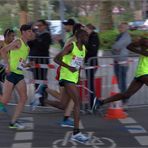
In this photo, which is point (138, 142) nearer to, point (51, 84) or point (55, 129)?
point (55, 129)

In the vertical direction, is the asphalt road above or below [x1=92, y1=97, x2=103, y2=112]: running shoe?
below

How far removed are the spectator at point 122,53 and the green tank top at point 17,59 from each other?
227 centimetres

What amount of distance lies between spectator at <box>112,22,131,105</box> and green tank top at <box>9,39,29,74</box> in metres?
2.27

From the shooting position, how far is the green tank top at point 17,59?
24.4ft

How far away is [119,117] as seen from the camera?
8398mm

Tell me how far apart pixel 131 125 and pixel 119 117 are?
576mm

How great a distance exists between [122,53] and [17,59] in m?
2.49

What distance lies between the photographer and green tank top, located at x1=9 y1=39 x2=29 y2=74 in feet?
24.4

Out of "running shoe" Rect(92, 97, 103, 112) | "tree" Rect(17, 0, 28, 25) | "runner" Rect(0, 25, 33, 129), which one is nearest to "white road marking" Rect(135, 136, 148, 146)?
"running shoe" Rect(92, 97, 103, 112)

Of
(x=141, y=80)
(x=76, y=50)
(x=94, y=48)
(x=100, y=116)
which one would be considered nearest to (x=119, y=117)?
(x=100, y=116)

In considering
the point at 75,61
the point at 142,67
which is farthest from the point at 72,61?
the point at 142,67

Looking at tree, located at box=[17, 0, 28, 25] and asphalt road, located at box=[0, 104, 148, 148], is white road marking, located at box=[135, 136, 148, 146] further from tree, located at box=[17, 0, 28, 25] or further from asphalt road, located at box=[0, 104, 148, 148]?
tree, located at box=[17, 0, 28, 25]

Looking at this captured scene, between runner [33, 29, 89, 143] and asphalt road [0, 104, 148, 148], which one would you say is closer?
asphalt road [0, 104, 148, 148]

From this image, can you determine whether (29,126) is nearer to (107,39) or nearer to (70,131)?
(70,131)
